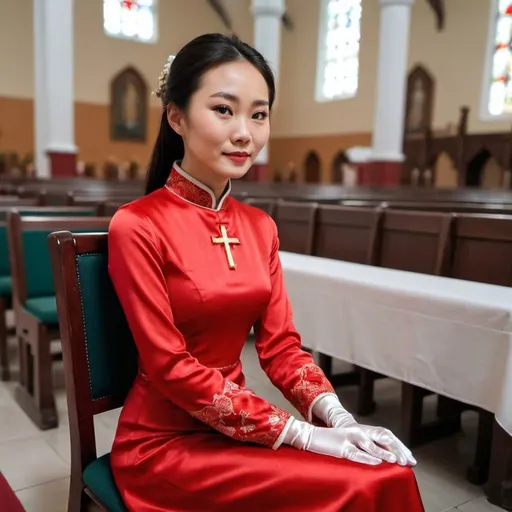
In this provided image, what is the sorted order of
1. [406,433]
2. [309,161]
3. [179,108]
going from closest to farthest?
[179,108] → [406,433] → [309,161]

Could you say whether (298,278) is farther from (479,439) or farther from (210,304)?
(210,304)

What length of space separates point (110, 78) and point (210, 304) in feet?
49.3

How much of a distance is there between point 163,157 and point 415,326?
1.16 metres

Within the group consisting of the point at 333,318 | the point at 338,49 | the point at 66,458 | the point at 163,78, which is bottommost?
the point at 66,458

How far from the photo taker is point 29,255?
280cm

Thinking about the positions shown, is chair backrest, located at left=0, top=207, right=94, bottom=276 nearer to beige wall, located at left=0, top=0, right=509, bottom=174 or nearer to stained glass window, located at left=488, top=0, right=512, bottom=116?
Answer: beige wall, located at left=0, top=0, right=509, bottom=174

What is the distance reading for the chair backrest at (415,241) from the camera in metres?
2.65

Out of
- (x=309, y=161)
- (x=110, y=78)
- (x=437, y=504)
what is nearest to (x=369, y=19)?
(x=309, y=161)

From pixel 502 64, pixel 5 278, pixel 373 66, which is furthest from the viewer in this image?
pixel 373 66

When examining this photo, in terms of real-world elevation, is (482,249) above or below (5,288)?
above

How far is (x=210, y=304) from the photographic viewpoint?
1.17m

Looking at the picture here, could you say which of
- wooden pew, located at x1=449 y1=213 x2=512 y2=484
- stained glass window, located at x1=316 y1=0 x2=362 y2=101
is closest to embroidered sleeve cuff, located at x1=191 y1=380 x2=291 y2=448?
wooden pew, located at x1=449 y1=213 x2=512 y2=484

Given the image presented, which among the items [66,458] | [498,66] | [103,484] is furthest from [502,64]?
[103,484]

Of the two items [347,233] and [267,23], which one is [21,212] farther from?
[267,23]
